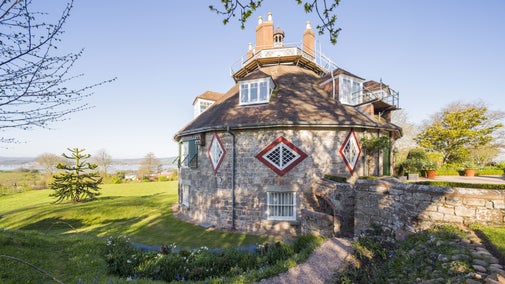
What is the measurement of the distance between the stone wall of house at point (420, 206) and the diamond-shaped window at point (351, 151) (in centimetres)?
317

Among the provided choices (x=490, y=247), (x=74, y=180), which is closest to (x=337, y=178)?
(x=490, y=247)

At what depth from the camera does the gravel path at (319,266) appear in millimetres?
5282

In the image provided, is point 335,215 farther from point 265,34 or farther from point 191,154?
point 265,34

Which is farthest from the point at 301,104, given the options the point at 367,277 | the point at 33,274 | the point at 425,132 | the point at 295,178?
the point at 425,132

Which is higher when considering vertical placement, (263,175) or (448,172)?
(263,175)

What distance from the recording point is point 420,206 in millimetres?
6887

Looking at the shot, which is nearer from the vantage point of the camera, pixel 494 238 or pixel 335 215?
pixel 494 238

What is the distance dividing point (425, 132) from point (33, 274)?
39.4 m

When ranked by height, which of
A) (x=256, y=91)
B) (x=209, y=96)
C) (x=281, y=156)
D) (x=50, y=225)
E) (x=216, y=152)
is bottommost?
(x=50, y=225)

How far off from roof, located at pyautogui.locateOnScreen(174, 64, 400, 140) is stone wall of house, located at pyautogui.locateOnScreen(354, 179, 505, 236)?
13.8 feet

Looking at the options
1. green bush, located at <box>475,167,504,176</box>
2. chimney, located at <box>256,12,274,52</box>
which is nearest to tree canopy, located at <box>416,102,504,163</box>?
green bush, located at <box>475,167,504,176</box>

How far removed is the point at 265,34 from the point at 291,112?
1085 centimetres

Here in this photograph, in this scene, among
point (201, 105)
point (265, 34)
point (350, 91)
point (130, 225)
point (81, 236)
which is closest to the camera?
point (81, 236)

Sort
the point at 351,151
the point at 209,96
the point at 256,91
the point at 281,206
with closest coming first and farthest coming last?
the point at 281,206, the point at 351,151, the point at 256,91, the point at 209,96
